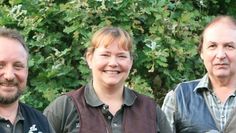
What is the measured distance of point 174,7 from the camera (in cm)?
586

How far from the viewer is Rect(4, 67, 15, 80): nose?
3367 millimetres

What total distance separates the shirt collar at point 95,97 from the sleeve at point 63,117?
0.12 metres

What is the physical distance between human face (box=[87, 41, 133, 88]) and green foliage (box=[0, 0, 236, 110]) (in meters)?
1.18

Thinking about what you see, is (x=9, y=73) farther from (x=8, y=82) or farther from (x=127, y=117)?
(x=127, y=117)

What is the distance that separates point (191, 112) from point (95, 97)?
738mm

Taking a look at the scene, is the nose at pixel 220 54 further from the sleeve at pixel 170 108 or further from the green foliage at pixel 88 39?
the green foliage at pixel 88 39

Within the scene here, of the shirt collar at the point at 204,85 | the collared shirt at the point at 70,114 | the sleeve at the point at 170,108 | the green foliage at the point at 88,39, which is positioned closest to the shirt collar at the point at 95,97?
the collared shirt at the point at 70,114

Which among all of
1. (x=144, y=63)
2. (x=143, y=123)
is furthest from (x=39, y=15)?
(x=143, y=123)

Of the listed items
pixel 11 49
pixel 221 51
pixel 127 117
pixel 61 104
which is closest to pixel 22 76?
pixel 11 49

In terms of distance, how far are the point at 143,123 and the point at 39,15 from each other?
1.84m

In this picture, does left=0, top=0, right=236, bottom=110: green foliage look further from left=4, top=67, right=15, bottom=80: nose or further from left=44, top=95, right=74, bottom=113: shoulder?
left=4, top=67, right=15, bottom=80: nose

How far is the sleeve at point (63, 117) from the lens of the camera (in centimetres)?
387

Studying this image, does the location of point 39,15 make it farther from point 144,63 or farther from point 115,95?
point 115,95

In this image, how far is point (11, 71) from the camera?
3.38 meters
